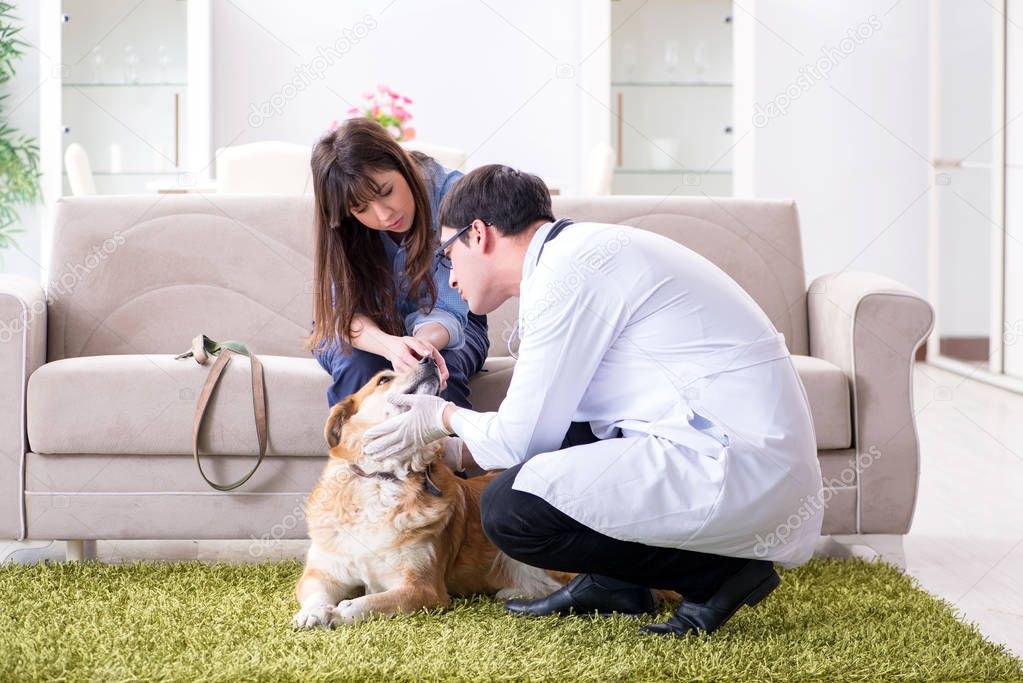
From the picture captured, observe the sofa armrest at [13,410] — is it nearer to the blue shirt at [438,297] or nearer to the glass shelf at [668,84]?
the blue shirt at [438,297]

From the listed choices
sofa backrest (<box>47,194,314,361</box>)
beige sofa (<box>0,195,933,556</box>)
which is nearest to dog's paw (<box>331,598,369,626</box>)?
beige sofa (<box>0,195,933,556</box>)

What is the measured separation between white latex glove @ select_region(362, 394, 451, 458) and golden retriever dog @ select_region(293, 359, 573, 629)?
0.04 m

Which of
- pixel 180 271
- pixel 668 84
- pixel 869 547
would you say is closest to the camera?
pixel 869 547

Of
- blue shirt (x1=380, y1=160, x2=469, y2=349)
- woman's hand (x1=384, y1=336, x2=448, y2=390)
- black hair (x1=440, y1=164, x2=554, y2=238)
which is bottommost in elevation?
woman's hand (x1=384, y1=336, x2=448, y2=390)

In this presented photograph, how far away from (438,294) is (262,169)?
7.53 feet

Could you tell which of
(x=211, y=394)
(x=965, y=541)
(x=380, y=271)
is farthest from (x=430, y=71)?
(x=965, y=541)

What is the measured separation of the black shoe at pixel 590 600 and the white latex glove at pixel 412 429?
37 centimetres

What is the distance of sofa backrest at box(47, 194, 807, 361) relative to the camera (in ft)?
8.74

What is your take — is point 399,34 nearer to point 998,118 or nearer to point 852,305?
point 998,118

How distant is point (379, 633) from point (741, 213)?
1.62 meters

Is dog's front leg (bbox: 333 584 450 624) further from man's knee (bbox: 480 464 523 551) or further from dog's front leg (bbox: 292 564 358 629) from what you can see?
man's knee (bbox: 480 464 523 551)

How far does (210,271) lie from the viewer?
273cm

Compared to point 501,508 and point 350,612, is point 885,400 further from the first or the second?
point 350,612

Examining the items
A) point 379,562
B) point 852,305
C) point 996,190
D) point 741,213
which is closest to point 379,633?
point 379,562
